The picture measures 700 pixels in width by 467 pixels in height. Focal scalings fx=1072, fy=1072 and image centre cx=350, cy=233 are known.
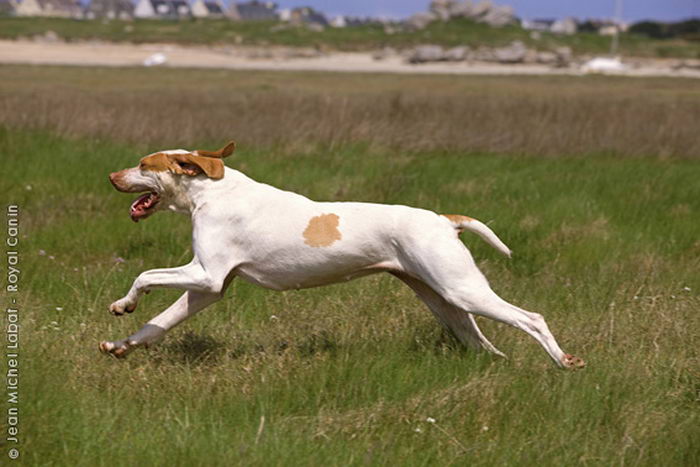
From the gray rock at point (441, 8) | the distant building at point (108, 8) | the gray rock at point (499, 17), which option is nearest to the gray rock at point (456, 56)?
the gray rock at point (499, 17)

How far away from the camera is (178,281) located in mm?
6102

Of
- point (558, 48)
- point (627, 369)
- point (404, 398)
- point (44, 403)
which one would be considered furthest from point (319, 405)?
point (558, 48)

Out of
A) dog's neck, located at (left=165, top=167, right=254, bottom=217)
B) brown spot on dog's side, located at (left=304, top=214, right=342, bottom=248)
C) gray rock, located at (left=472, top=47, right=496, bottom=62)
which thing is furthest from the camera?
gray rock, located at (left=472, top=47, right=496, bottom=62)

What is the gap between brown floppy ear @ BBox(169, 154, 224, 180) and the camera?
20.9ft

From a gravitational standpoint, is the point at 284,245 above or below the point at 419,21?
above

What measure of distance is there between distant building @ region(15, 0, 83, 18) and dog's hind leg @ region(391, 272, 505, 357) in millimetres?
162583

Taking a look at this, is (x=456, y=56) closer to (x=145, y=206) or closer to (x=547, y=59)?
(x=547, y=59)

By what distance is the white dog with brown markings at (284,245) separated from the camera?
6051 mm

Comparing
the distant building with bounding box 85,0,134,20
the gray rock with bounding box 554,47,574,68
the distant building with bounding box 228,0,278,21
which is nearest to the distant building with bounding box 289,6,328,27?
the distant building with bounding box 228,0,278,21

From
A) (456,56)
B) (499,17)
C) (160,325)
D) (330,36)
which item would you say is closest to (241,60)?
(456,56)

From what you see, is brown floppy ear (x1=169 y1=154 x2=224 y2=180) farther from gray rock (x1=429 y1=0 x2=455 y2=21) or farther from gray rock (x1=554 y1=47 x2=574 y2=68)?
gray rock (x1=429 y1=0 x2=455 y2=21)

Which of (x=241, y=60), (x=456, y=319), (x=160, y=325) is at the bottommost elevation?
(x=241, y=60)

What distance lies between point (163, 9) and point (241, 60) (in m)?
114

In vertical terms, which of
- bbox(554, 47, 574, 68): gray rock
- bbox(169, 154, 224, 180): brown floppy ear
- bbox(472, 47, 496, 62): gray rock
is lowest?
bbox(554, 47, 574, 68): gray rock
